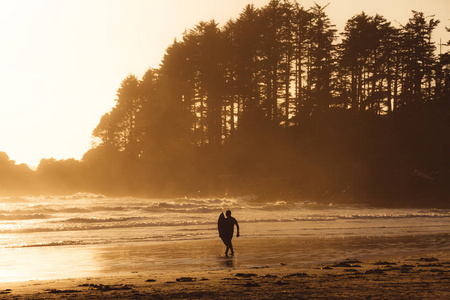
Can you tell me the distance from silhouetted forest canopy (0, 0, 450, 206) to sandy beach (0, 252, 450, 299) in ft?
120

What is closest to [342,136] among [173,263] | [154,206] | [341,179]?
[341,179]

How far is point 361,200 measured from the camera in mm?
52781

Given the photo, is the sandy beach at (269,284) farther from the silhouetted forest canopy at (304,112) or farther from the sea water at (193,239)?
the silhouetted forest canopy at (304,112)

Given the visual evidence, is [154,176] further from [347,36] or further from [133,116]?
[347,36]

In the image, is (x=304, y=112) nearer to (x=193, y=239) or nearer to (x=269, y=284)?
(x=193, y=239)

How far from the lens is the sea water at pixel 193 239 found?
62.5ft

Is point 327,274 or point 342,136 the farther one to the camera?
point 342,136

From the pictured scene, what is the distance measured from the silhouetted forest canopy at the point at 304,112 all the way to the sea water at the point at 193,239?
1106 cm

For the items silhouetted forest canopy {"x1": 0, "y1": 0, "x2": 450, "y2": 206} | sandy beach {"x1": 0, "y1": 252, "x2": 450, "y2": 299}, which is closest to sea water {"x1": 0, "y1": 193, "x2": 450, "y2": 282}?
sandy beach {"x1": 0, "y1": 252, "x2": 450, "y2": 299}

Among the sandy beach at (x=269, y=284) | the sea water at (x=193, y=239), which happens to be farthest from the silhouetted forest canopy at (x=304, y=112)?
the sandy beach at (x=269, y=284)

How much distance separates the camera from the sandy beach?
11.8 m

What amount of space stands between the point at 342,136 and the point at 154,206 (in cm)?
2282

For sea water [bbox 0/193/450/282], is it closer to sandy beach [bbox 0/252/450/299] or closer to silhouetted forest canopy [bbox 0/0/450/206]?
sandy beach [bbox 0/252/450/299]

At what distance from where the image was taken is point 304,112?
65688 mm
